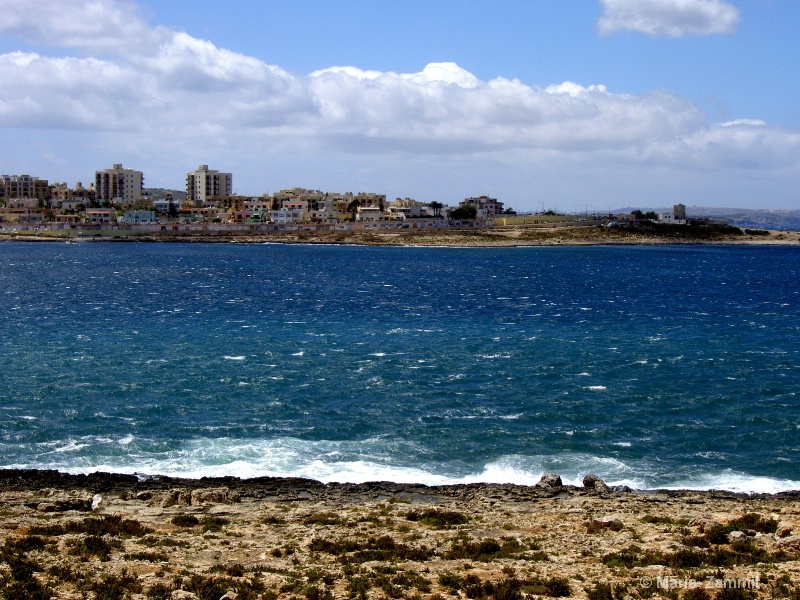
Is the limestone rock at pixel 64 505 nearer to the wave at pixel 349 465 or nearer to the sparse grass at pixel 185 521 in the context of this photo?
the sparse grass at pixel 185 521

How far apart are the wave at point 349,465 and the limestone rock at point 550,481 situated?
2.72 ft

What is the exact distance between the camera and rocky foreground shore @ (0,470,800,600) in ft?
50.2

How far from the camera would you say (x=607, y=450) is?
2909 cm

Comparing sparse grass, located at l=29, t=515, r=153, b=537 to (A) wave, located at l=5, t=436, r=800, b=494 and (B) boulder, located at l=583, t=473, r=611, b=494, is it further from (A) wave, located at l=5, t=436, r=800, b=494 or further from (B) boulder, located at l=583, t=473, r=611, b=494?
(B) boulder, located at l=583, t=473, r=611, b=494

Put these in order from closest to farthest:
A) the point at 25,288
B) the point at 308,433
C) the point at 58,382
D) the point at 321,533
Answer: the point at 321,533 < the point at 308,433 < the point at 58,382 < the point at 25,288

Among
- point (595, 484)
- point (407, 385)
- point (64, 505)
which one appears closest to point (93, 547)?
point (64, 505)

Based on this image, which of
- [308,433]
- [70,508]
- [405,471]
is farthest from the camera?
[308,433]

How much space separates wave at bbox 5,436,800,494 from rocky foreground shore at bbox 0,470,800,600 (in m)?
1.36

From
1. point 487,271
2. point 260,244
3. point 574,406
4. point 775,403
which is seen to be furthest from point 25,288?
point 260,244

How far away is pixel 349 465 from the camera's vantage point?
90.0ft

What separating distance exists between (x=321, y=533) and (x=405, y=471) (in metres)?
7.68

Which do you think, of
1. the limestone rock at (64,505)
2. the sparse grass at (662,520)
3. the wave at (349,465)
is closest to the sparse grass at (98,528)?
the limestone rock at (64,505)

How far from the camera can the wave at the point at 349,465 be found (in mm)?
26031

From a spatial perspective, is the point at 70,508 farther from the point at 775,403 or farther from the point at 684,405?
the point at 775,403
